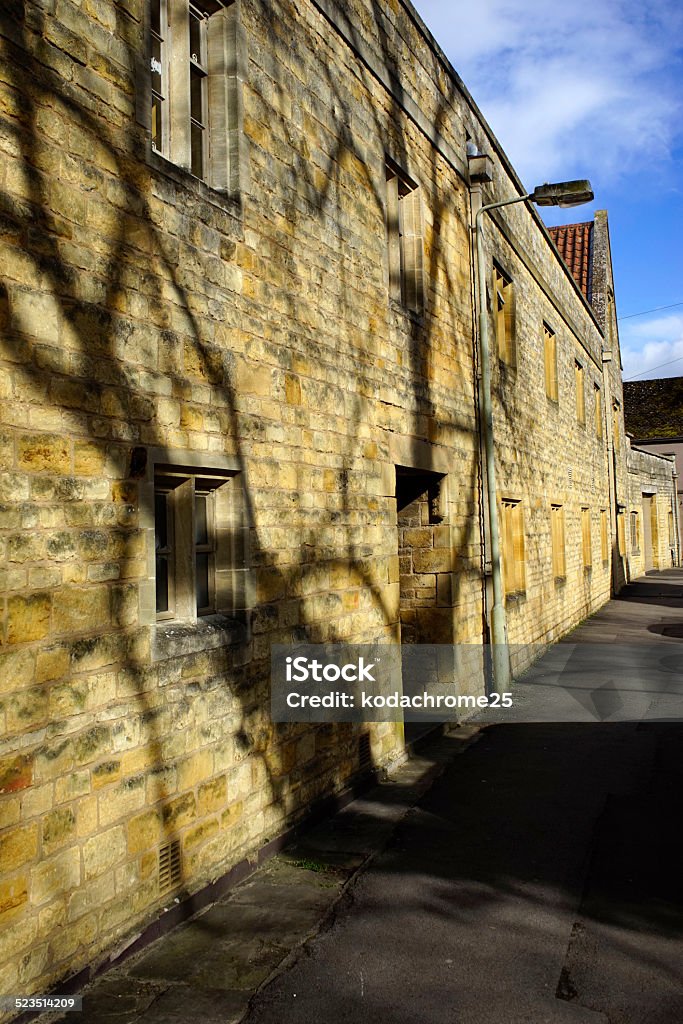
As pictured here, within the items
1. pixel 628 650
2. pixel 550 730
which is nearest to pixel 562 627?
pixel 628 650

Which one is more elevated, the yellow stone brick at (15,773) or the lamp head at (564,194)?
the lamp head at (564,194)

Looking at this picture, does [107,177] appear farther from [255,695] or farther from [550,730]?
[550,730]

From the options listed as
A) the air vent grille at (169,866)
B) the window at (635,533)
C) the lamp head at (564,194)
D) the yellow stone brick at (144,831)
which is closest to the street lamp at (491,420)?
the lamp head at (564,194)

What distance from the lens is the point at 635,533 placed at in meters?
29.9

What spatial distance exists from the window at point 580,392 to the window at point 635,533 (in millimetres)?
11046

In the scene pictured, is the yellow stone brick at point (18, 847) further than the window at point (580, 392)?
No

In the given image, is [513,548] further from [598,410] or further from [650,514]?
[650,514]

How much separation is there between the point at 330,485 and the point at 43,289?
291cm

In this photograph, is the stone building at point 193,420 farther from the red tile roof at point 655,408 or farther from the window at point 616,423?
the red tile roof at point 655,408

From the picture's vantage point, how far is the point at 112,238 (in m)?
4.02

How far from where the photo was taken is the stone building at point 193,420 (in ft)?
11.6

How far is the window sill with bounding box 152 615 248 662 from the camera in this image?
4.29 m

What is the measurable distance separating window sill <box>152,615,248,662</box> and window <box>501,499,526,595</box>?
682 centimetres

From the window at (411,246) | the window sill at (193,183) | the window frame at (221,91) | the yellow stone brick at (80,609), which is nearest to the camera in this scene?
the yellow stone brick at (80,609)
